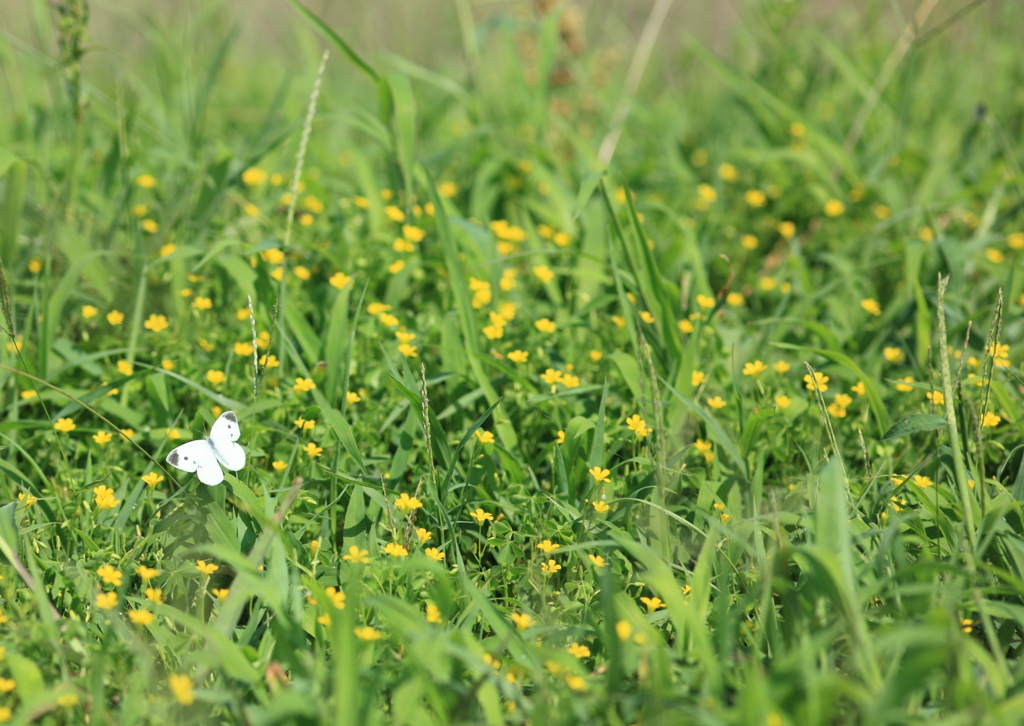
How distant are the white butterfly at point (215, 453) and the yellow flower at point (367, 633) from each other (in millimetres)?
414

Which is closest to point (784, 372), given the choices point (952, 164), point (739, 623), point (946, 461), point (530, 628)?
point (946, 461)

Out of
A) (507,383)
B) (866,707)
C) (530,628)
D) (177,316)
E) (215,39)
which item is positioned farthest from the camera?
(215,39)

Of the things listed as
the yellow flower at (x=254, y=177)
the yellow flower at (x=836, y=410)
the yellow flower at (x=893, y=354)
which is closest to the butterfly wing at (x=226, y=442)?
the yellow flower at (x=836, y=410)

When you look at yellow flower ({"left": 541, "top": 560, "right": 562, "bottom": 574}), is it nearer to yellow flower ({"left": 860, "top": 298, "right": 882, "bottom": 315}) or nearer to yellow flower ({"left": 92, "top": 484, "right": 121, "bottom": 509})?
yellow flower ({"left": 92, "top": 484, "right": 121, "bottom": 509})

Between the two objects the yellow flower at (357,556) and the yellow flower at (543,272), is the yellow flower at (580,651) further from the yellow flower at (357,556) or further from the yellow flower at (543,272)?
the yellow flower at (543,272)

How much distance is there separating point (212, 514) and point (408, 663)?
62 cm

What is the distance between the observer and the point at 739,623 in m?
1.72

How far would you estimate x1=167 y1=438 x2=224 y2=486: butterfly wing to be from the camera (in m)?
1.72

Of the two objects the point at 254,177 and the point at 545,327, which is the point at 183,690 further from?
the point at 254,177

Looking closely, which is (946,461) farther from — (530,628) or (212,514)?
(212,514)

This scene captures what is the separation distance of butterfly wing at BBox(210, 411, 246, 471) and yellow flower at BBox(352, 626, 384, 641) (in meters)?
0.43

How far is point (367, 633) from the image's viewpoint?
5.14 ft

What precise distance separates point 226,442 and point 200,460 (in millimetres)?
62

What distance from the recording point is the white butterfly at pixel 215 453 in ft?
5.69
